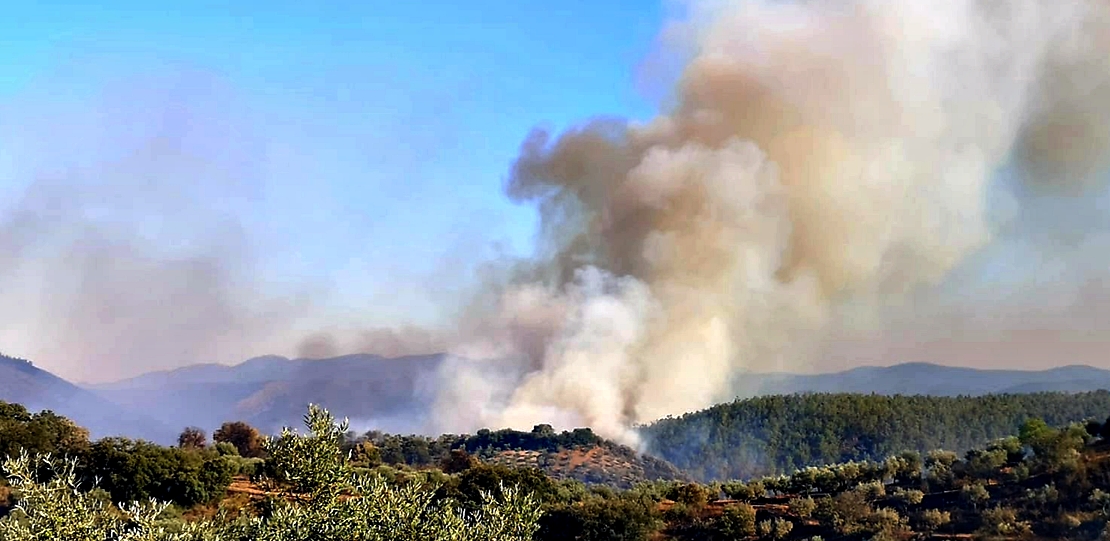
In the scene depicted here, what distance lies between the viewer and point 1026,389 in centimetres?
19412

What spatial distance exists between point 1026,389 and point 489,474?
198284mm

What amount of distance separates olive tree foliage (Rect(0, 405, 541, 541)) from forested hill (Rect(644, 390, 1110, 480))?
52.4 meters

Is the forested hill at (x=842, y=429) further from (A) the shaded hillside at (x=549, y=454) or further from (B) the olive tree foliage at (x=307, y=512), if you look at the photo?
(B) the olive tree foliage at (x=307, y=512)

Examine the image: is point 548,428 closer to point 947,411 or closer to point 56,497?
point 947,411

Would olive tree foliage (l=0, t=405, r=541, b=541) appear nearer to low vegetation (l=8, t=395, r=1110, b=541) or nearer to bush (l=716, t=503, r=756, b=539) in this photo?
low vegetation (l=8, t=395, r=1110, b=541)

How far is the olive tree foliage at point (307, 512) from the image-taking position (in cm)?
1048

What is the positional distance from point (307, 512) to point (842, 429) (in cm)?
6116

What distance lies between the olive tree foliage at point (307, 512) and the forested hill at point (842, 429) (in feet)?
172

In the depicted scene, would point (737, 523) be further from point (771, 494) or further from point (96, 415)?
point (96, 415)

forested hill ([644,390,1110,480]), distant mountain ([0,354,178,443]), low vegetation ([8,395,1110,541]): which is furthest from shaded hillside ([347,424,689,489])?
distant mountain ([0,354,178,443])

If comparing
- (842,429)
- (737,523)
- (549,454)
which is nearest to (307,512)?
(737,523)

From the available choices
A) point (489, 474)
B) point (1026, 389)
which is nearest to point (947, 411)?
point (489, 474)

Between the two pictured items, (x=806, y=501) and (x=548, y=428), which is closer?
(x=806, y=501)

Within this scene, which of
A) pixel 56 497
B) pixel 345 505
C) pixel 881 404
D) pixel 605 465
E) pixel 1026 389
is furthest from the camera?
pixel 1026 389
